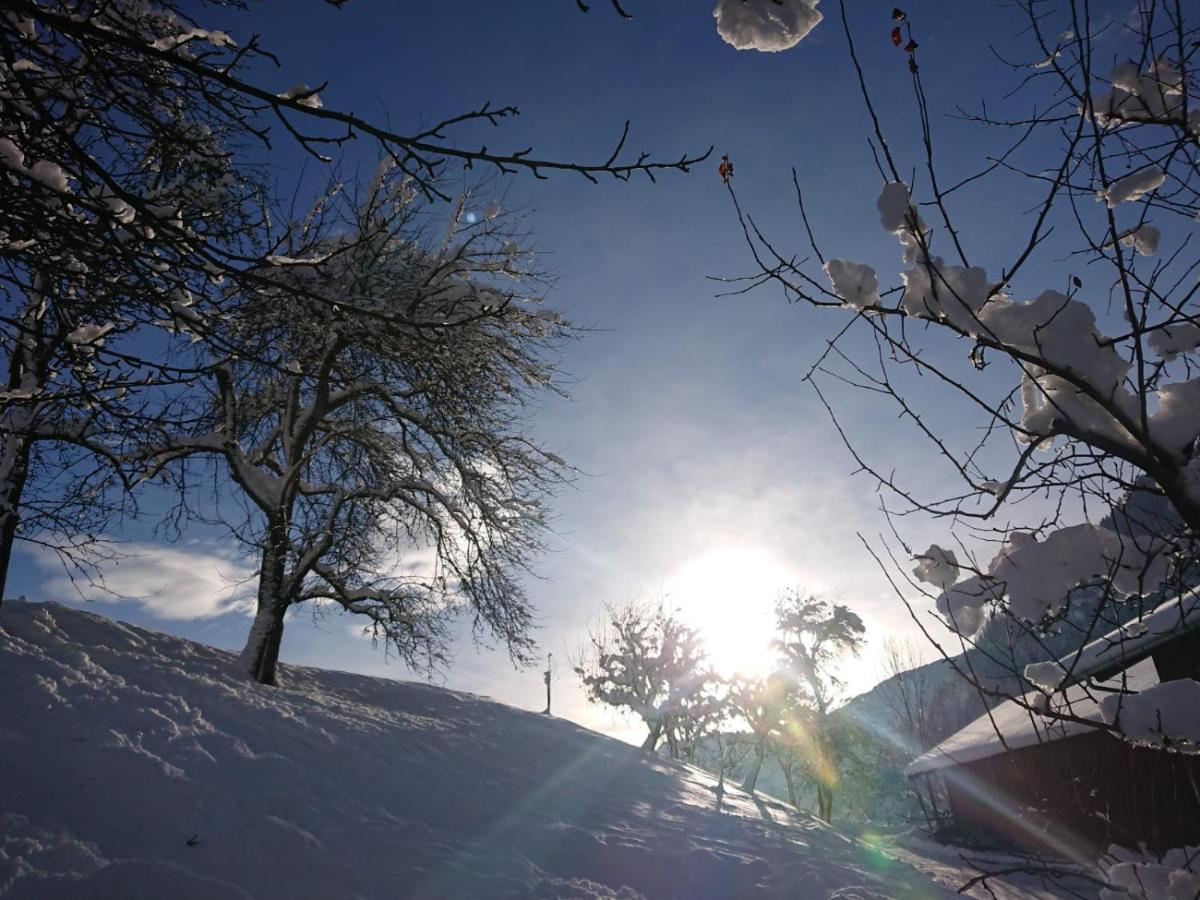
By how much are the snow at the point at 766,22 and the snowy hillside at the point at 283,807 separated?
477cm

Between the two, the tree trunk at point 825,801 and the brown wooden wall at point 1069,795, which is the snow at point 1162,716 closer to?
the brown wooden wall at point 1069,795

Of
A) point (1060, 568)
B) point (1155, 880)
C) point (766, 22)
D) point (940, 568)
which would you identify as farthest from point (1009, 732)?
point (766, 22)

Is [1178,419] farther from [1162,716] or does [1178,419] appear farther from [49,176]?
[49,176]

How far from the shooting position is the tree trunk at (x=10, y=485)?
6.26 m

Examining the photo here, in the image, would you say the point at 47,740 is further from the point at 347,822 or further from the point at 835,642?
the point at 835,642

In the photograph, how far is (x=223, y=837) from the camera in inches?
153

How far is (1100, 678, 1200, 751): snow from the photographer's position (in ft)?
6.00

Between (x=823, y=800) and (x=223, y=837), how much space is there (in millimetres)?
36717

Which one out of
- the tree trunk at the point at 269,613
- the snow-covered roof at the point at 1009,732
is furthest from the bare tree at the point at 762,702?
the tree trunk at the point at 269,613

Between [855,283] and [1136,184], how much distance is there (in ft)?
4.99

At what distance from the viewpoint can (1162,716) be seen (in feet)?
6.13

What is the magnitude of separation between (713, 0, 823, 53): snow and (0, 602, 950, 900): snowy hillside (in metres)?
4.77

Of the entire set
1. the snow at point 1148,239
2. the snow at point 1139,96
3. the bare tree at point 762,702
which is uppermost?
the snow at point 1139,96

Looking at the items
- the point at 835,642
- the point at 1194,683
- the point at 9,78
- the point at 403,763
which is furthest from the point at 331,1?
the point at 835,642
